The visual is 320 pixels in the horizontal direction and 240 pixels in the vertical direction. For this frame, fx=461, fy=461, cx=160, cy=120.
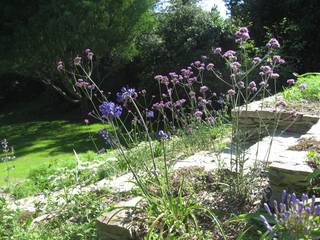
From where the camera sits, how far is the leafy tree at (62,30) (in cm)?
1259

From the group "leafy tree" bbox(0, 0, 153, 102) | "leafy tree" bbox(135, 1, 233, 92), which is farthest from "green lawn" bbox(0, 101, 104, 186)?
"leafy tree" bbox(135, 1, 233, 92)

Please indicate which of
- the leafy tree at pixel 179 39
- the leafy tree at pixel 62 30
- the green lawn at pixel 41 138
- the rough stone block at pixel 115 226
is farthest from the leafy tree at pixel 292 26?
the rough stone block at pixel 115 226

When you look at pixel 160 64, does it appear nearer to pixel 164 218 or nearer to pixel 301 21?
pixel 301 21

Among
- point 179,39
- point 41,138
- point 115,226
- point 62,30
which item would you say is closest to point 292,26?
point 179,39

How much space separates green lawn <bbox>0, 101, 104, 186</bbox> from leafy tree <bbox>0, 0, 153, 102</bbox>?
1.33 metres

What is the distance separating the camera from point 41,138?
12492 millimetres

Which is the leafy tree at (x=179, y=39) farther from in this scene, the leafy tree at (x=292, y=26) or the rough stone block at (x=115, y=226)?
the rough stone block at (x=115, y=226)

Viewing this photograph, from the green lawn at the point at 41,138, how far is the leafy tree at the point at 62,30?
133 centimetres

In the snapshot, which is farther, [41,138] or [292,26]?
[41,138]

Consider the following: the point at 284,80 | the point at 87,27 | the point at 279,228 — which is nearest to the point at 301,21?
the point at 284,80

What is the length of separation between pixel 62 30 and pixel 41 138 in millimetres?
3008

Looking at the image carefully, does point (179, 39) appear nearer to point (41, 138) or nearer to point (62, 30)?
A: point (62, 30)

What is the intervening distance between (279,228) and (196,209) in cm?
125

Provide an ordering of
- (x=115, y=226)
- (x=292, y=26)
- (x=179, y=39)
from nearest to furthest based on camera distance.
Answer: (x=115, y=226) < (x=292, y=26) < (x=179, y=39)
